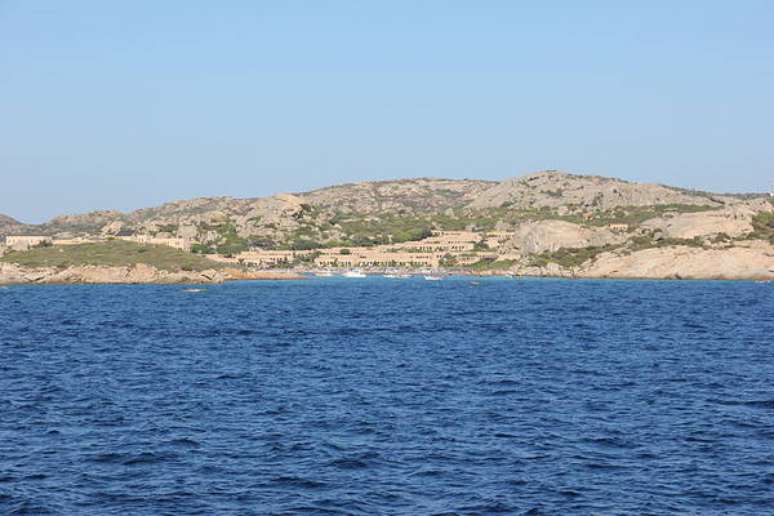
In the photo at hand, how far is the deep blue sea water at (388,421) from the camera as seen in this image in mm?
30969

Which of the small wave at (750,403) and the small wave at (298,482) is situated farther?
the small wave at (750,403)

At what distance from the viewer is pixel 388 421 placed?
43.1 m

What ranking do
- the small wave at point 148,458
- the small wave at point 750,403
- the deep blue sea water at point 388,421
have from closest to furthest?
the deep blue sea water at point 388,421, the small wave at point 148,458, the small wave at point 750,403

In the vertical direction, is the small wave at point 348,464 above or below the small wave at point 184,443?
below

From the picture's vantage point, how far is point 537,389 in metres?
52.6

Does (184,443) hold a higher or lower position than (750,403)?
higher

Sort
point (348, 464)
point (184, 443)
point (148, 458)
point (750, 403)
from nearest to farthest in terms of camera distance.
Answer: point (348, 464) < point (148, 458) < point (184, 443) < point (750, 403)

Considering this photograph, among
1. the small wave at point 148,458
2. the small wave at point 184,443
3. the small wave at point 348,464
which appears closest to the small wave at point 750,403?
the small wave at point 348,464

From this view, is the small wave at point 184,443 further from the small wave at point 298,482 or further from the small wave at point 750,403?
the small wave at point 750,403

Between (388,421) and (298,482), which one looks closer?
(298,482)

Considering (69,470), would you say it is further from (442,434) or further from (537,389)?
(537,389)

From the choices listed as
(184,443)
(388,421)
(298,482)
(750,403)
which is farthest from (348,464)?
(750,403)

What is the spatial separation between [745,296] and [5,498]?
141 metres

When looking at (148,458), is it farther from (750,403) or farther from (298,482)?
(750,403)
